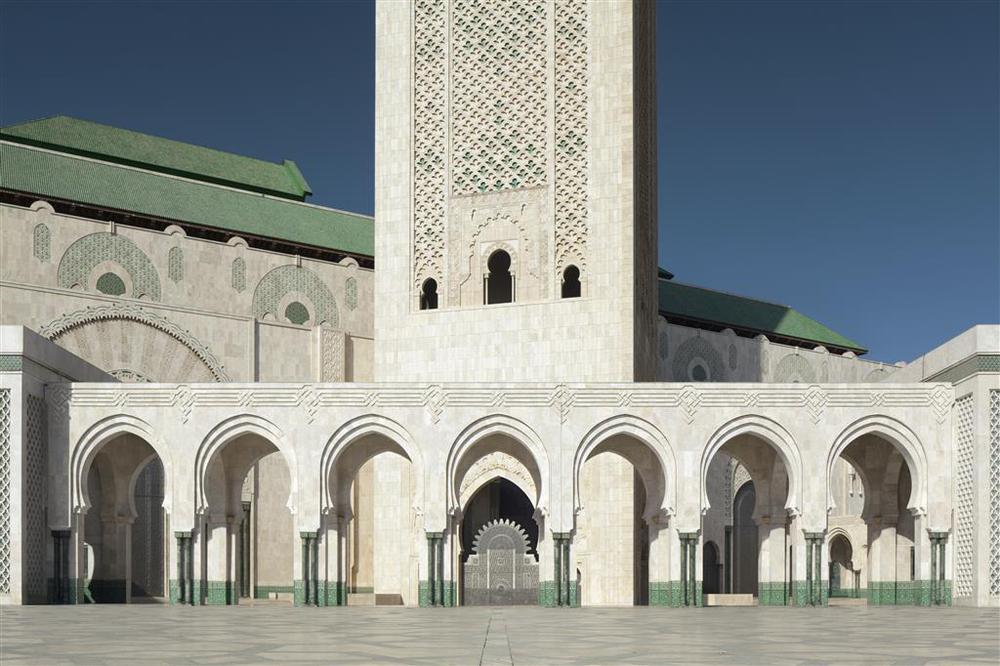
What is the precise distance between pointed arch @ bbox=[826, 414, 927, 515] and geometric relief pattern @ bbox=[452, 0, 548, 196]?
6726mm

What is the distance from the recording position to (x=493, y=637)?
11.6m

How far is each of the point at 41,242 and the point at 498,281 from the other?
Answer: 7110mm

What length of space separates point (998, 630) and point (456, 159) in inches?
547

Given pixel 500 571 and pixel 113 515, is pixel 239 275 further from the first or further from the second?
pixel 500 571

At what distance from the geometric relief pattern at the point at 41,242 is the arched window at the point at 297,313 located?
178 inches

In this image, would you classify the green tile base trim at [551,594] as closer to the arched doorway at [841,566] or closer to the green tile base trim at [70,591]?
the green tile base trim at [70,591]

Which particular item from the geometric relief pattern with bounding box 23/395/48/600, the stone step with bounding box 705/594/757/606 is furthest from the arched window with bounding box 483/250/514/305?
the geometric relief pattern with bounding box 23/395/48/600

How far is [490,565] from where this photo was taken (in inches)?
882

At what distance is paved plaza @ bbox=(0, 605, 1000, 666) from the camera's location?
9484 millimetres

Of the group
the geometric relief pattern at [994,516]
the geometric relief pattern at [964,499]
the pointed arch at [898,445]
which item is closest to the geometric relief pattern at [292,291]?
the pointed arch at [898,445]

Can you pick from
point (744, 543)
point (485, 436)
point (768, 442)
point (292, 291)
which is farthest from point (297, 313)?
point (744, 543)

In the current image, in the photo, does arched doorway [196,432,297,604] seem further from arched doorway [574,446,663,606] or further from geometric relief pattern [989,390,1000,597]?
geometric relief pattern [989,390,1000,597]

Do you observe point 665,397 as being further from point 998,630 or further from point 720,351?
point 720,351

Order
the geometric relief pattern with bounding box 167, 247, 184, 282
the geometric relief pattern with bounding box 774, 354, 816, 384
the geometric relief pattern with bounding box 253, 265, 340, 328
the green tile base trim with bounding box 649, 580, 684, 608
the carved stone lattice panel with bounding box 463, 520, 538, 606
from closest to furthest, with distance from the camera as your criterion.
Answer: the green tile base trim with bounding box 649, 580, 684, 608 → the carved stone lattice panel with bounding box 463, 520, 538, 606 → the geometric relief pattern with bounding box 167, 247, 184, 282 → the geometric relief pattern with bounding box 253, 265, 340, 328 → the geometric relief pattern with bounding box 774, 354, 816, 384
